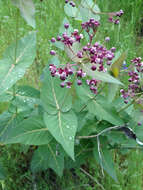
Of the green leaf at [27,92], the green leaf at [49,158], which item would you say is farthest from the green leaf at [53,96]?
the green leaf at [49,158]

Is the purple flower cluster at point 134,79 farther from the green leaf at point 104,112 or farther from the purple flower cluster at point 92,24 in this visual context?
the purple flower cluster at point 92,24

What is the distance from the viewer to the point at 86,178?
1.71 meters

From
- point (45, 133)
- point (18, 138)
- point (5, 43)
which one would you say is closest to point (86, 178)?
point (45, 133)

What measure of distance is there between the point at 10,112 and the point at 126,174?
872 mm

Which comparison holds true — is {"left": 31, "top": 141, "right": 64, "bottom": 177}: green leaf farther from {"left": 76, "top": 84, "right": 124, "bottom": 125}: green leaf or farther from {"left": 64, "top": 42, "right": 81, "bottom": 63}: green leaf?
{"left": 64, "top": 42, "right": 81, "bottom": 63}: green leaf

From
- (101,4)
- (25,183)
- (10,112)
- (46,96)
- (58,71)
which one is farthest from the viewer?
(101,4)

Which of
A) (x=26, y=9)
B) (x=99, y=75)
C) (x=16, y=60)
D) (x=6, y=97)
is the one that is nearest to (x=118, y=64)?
(x=99, y=75)

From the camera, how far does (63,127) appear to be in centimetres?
125

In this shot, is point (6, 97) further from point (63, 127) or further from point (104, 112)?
point (104, 112)

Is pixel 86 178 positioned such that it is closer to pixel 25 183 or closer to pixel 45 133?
pixel 25 183

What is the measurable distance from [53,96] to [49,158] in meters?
0.40

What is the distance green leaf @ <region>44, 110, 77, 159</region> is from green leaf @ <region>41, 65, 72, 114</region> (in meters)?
0.03

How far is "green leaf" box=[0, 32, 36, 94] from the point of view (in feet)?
4.06

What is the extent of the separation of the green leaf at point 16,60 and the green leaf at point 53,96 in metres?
0.12
